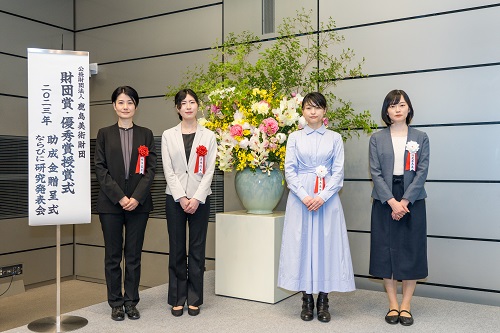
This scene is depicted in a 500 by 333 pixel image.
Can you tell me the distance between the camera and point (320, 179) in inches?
121

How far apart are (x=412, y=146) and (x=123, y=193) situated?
178cm

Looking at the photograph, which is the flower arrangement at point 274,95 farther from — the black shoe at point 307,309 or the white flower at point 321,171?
the black shoe at point 307,309

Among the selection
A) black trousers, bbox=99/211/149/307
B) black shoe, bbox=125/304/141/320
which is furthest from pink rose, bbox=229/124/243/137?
black shoe, bbox=125/304/141/320

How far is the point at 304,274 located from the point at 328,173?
65 centimetres

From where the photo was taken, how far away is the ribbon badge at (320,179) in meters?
3.04

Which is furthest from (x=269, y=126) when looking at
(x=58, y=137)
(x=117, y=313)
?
(x=117, y=313)

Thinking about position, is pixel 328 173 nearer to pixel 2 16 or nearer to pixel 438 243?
pixel 438 243

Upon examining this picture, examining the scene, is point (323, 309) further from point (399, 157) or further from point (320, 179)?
point (399, 157)

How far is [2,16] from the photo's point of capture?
200 inches

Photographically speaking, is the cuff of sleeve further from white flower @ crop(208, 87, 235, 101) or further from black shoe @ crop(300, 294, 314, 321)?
white flower @ crop(208, 87, 235, 101)

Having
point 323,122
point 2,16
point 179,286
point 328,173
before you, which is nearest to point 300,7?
point 323,122

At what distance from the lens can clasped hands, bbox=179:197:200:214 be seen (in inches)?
123

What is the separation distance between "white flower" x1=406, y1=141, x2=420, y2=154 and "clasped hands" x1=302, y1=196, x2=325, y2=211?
61 centimetres

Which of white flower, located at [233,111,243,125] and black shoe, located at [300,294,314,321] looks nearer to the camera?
black shoe, located at [300,294,314,321]
